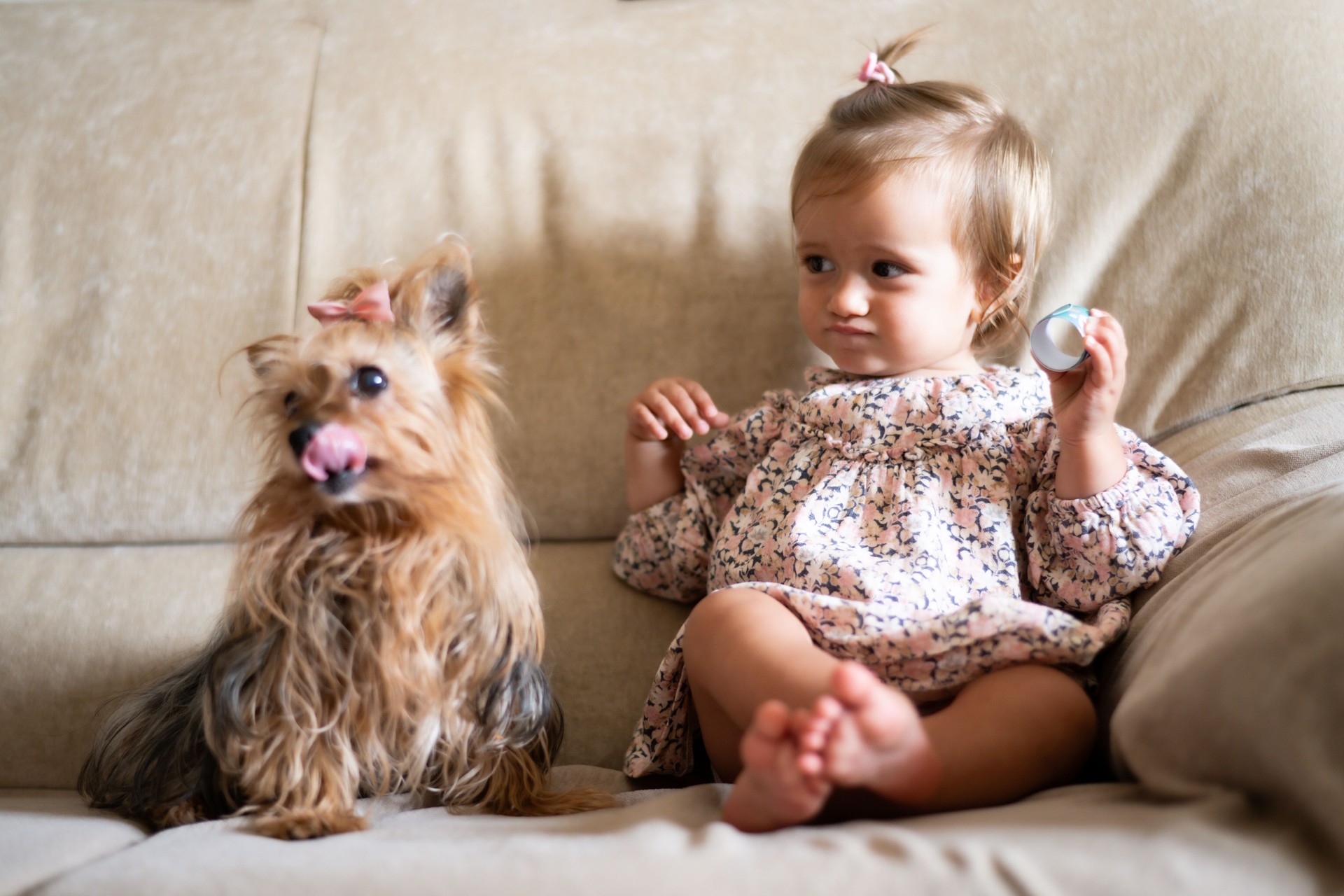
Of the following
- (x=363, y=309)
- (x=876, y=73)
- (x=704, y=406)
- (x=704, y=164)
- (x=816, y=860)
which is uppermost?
(x=876, y=73)

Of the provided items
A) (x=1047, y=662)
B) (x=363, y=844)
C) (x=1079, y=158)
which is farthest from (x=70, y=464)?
(x=1079, y=158)

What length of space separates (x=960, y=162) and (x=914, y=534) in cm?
51

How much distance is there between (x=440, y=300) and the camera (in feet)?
3.76

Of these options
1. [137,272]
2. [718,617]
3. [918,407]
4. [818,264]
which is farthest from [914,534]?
[137,272]

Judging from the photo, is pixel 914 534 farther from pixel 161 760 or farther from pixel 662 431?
pixel 161 760

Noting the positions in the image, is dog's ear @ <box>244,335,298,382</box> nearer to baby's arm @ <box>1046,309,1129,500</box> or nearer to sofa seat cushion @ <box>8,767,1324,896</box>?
sofa seat cushion @ <box>8,767,1324,896</box>

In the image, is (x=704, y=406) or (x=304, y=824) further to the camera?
(x=704, y=406)

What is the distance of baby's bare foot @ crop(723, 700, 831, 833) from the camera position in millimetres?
889

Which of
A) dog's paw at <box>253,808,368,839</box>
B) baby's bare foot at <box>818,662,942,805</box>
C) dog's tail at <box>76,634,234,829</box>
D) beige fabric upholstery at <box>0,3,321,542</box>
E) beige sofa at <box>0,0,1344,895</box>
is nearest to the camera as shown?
baby's bare foot at <box>818,662,942,805</box>

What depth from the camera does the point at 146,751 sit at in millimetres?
1171

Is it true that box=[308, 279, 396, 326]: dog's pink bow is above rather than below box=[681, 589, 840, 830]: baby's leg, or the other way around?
above

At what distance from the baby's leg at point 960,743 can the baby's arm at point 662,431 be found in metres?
0.53

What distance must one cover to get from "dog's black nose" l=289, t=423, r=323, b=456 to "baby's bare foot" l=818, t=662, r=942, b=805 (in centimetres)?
55

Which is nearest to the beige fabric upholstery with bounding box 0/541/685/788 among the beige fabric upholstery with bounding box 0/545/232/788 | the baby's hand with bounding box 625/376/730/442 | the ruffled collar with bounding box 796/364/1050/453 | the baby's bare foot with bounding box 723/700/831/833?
the beige fabric upholstery with bounding box 0/545/232/788
